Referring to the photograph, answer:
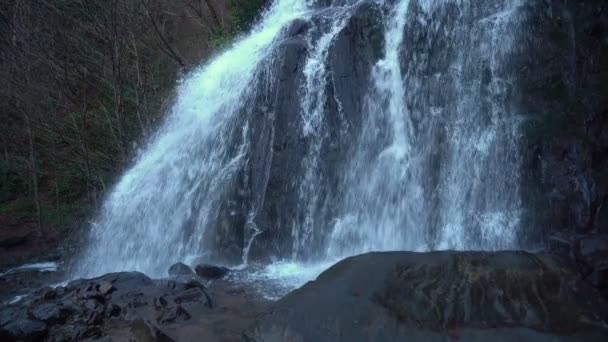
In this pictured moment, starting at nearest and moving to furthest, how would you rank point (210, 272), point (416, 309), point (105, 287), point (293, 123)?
point (416, 309) → point (105, 287) → point (210, 272) → point (293, 123)

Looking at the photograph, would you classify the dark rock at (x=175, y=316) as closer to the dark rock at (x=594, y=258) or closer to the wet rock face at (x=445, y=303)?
the wet rock face at (x=445, y=303)

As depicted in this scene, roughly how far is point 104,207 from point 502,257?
8810 millimetres

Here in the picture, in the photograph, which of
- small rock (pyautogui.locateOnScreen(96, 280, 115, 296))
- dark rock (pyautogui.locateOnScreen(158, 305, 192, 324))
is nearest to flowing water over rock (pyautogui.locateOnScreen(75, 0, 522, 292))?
small rock (pyautogui.locateOnScreen(96, 280, 115, 296))

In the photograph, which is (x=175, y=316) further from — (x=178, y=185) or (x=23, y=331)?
(x=178, y=185)

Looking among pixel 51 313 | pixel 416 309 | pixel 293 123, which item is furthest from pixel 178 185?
pixel 416 309

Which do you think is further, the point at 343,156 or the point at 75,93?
the point at 75,93

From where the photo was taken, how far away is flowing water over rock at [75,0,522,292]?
8.20m

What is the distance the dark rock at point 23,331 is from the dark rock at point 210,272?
2401mm

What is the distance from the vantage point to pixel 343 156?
9.19 meters

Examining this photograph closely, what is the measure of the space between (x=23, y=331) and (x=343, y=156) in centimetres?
566

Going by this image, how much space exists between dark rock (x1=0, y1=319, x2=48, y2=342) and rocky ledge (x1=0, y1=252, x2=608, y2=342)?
1cm

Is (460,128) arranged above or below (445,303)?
above

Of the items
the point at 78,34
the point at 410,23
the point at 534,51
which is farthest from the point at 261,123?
the point at 78,34

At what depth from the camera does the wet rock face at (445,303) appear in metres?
4.54
